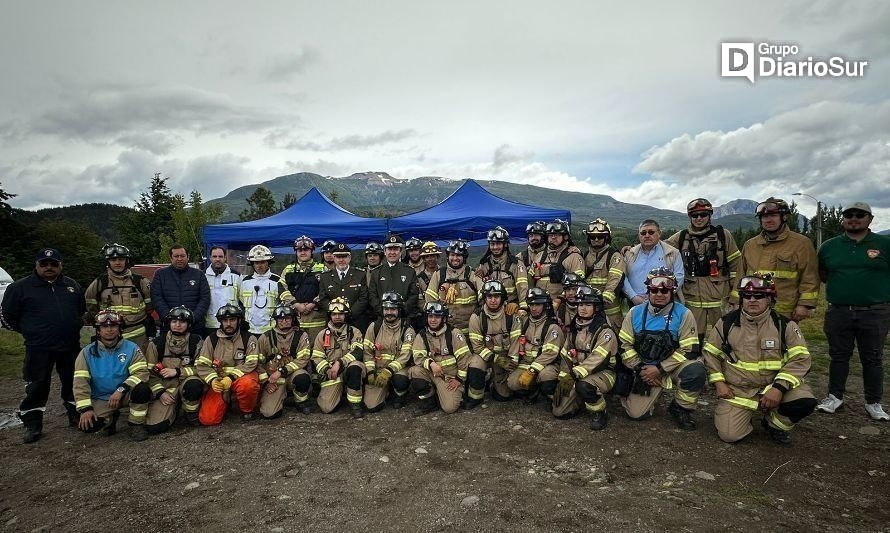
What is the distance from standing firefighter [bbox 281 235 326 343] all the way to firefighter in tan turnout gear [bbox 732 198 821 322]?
18.2 ft

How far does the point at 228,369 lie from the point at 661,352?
526cm

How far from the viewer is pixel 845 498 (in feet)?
12.1

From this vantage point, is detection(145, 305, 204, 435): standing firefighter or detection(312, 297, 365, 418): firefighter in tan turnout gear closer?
detection(145, 305, 204, 435): standing firefighter

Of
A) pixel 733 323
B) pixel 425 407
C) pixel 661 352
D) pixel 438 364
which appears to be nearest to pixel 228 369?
pixel 425 407

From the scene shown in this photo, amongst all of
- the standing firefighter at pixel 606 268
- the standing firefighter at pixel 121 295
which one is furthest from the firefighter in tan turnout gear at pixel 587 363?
the standing firefighter at pixel 121 295

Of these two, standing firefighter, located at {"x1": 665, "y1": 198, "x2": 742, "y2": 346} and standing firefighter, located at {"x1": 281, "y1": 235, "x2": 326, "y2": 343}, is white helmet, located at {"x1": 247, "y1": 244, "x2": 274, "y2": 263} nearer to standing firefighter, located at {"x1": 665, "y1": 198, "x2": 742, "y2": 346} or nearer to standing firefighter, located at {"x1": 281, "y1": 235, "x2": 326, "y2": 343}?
standing firefighter, located at {"x1": 281, "y1": 235, "x2": 326, "y2": 343}

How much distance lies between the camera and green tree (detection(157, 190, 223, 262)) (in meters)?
43.8

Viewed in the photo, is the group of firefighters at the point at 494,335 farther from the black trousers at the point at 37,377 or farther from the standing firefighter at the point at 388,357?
the black trousers at the point at 37,377

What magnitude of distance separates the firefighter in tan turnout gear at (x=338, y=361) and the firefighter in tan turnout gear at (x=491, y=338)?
1482mm

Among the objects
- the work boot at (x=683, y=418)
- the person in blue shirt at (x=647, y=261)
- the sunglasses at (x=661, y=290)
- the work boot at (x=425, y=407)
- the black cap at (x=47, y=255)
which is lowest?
the work boot at (x=425, y=407)

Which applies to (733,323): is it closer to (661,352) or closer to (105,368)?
(661,352)

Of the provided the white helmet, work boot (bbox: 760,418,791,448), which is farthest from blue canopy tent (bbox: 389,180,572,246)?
work boot (bbox: 760,418,791,448)

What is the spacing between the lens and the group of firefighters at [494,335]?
5051mm

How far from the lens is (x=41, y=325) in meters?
5.64
